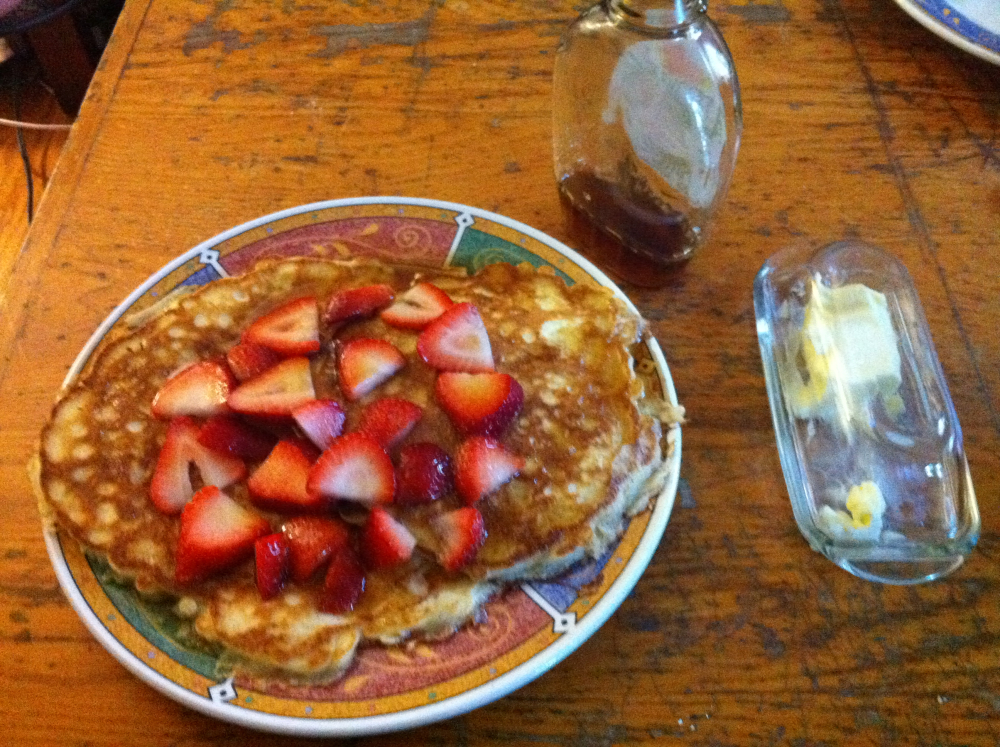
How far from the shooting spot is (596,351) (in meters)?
1.05

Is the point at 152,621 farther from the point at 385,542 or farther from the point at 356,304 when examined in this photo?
the point at 356,304

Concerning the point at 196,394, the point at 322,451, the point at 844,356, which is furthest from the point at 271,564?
the point at 844,356

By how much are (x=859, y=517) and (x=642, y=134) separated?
0.71m

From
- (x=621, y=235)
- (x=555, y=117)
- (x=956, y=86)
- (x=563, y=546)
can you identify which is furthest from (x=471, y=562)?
(x=956, y=86)

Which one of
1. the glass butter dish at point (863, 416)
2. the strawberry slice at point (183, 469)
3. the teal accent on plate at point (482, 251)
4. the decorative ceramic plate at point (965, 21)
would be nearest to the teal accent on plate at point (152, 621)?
the strawberry slice at point (183, 469)

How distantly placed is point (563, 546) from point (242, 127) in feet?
3.79

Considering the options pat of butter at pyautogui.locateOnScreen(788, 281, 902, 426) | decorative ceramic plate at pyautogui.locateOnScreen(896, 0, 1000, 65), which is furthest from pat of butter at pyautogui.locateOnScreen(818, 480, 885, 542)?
decorative ceramic plate at pyautogui.locateOnScreen(896, 0, 1000, 65)

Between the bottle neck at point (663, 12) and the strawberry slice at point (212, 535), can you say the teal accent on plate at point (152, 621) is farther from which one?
the bottle neck at point (663, 12)

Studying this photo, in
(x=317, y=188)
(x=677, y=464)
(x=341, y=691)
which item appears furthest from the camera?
(x=317, y=188)

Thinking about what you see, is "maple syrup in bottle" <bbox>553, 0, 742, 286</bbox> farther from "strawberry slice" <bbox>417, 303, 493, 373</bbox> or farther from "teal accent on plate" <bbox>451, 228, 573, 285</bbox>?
"strawberry slice" <bbox>417, 303, 493, 373</bbox>

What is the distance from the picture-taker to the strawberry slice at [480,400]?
0.95m

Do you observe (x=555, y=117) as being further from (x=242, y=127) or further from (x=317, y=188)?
(x=242, y=127)

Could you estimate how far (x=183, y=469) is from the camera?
3.05 ft

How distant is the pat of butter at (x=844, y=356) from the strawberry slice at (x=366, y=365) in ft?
2.10
